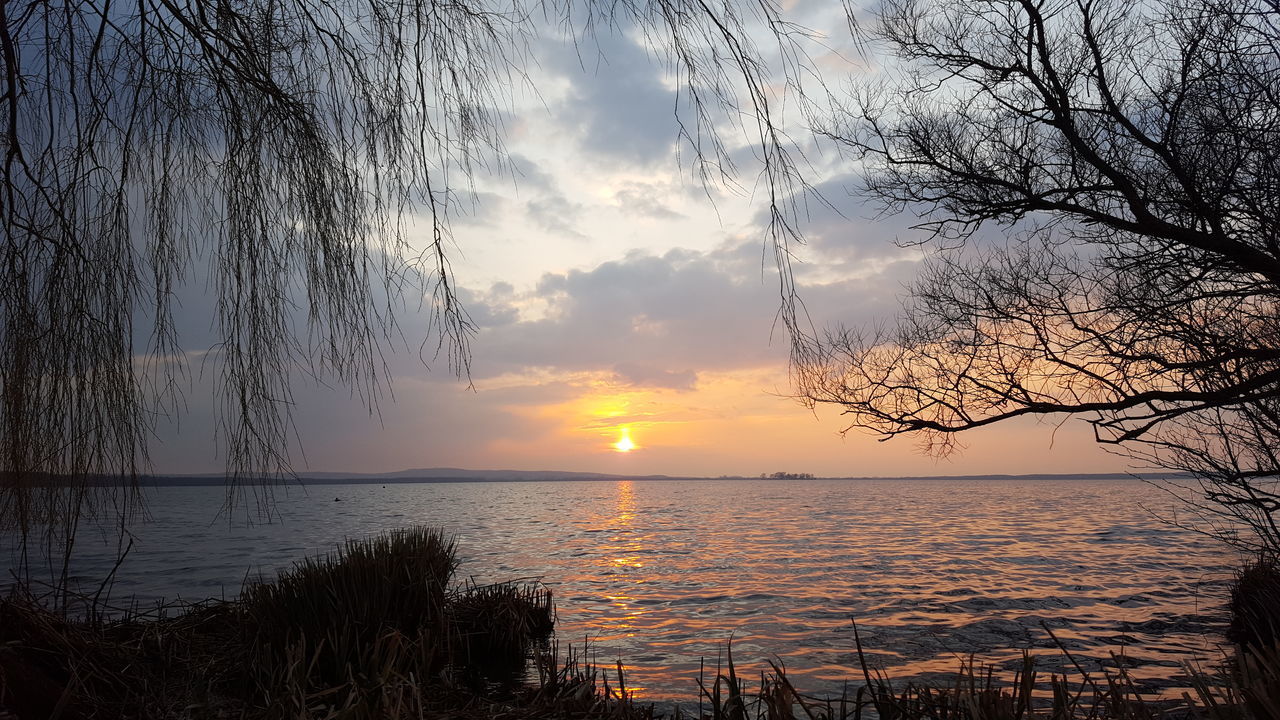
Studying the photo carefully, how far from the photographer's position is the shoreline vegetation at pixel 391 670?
217cm

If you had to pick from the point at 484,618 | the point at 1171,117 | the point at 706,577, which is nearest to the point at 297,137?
the point at 484,618

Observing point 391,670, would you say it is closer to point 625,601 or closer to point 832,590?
point 625,601

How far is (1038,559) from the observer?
2034cm

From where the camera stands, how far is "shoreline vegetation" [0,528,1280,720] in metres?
2.17

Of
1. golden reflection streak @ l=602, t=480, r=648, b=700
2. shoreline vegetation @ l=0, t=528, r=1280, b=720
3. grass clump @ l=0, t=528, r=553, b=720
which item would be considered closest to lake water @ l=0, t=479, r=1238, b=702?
golden reflection streak @ l=602, t=480, r=648, b=700

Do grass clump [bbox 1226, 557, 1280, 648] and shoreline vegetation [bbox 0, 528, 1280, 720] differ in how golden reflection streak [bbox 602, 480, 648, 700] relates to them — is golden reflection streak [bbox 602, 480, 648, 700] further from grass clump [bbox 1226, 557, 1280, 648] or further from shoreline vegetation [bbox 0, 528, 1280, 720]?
grass clump [bbox 1226, 557, 1280, 648]

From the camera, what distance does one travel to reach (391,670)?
10.6 feet

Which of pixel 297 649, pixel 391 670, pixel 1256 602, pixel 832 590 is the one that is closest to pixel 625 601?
pixel 832 590

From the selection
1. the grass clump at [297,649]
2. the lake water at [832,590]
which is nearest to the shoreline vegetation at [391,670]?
the grass clump at [297,649]

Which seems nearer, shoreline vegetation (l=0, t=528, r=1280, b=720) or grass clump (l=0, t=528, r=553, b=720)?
shoreline vegetation (l=0, t=528, r=1280, b=720)

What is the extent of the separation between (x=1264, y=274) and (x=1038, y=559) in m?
17.1

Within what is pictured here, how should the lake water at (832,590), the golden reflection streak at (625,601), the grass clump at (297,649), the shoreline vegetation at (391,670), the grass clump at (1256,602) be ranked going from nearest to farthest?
the shoreline vegetation at (391,670), the grass clump at (297,649), the grass clump at (1256,602), the golden reflection streak at (625,601), the lake water at (832,590)

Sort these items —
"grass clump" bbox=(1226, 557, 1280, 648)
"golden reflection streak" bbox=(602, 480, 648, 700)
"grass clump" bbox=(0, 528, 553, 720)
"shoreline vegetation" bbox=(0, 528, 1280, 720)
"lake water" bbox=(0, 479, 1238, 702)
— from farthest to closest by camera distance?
"lake water" bbox=(0, 479, 1238, 702)
"golden reflection streak" bbox=(602, 480, 648, 700)
"grass clump" bbox=(1226, 557, 1280, 648)
"grass clump" bbox=(0, 528, 553, 720)
"shoreline vegetation" bbox=(0, 528, 1280, 720)

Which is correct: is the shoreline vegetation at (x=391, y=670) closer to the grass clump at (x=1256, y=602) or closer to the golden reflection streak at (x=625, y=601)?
the grass clump at (x=1256, y=602)
